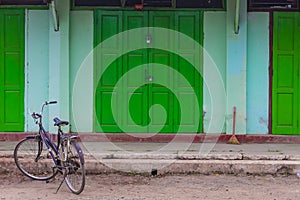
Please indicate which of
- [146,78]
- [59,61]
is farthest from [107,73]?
[59,61]

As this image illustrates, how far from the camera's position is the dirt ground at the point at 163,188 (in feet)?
21.9

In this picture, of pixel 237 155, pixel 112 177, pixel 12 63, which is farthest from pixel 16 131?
pixel 237 155

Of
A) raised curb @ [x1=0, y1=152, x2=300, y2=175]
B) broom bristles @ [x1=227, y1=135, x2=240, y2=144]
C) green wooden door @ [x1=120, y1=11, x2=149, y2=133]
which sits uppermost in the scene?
green wooden door @ [x1=120, y1=11, x2=149, y2=133]

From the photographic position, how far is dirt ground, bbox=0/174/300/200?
6688mm

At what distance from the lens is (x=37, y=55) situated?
31.1 feet

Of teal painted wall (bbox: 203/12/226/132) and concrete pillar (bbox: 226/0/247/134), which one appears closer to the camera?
concrete pillar (bbox: 226/0/247/134)

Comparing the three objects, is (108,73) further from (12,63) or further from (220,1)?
(220,1)

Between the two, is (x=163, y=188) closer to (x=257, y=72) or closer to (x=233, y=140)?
(x=233, y=140)

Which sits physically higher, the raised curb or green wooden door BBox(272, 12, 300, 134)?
green wooden door BBox(272, 12, 300, 134)

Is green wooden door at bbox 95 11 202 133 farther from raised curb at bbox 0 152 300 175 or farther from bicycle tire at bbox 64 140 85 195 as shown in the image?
bicycle tire at bbox 64 140 85 195

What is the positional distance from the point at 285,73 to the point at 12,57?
5.04m

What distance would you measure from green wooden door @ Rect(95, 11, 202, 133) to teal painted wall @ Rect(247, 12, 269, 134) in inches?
36.7

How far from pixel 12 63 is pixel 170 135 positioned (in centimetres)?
321

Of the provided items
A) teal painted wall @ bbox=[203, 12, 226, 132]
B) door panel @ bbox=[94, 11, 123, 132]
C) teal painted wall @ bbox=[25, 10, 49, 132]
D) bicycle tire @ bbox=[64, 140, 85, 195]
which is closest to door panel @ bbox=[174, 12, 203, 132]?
teal painted wall @ bbox=[203, 12, 226, 132]
